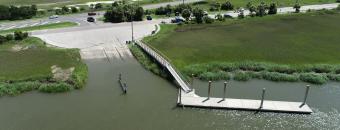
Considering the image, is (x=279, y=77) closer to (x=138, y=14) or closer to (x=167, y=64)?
(x=167, y=64)

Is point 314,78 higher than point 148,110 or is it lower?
higher

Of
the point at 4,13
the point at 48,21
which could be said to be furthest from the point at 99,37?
the point at 4,13

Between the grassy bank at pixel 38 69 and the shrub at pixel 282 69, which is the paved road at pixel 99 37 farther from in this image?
the shrub at pixel 282 69

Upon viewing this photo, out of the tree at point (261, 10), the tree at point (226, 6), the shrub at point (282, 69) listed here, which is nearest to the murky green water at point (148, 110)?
the shrub at point (282, 69)

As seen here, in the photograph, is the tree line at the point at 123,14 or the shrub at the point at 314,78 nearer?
the shrub at the point at 314,78

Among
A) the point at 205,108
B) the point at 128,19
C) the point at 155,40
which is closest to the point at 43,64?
the point at 155,40

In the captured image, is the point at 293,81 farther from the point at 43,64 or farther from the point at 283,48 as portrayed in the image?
the point at 43,64

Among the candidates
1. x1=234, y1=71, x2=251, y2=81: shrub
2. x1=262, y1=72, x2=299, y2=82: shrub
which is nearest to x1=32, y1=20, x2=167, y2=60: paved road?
x1=234, y1=71, x2=251, y2=81: shrub
